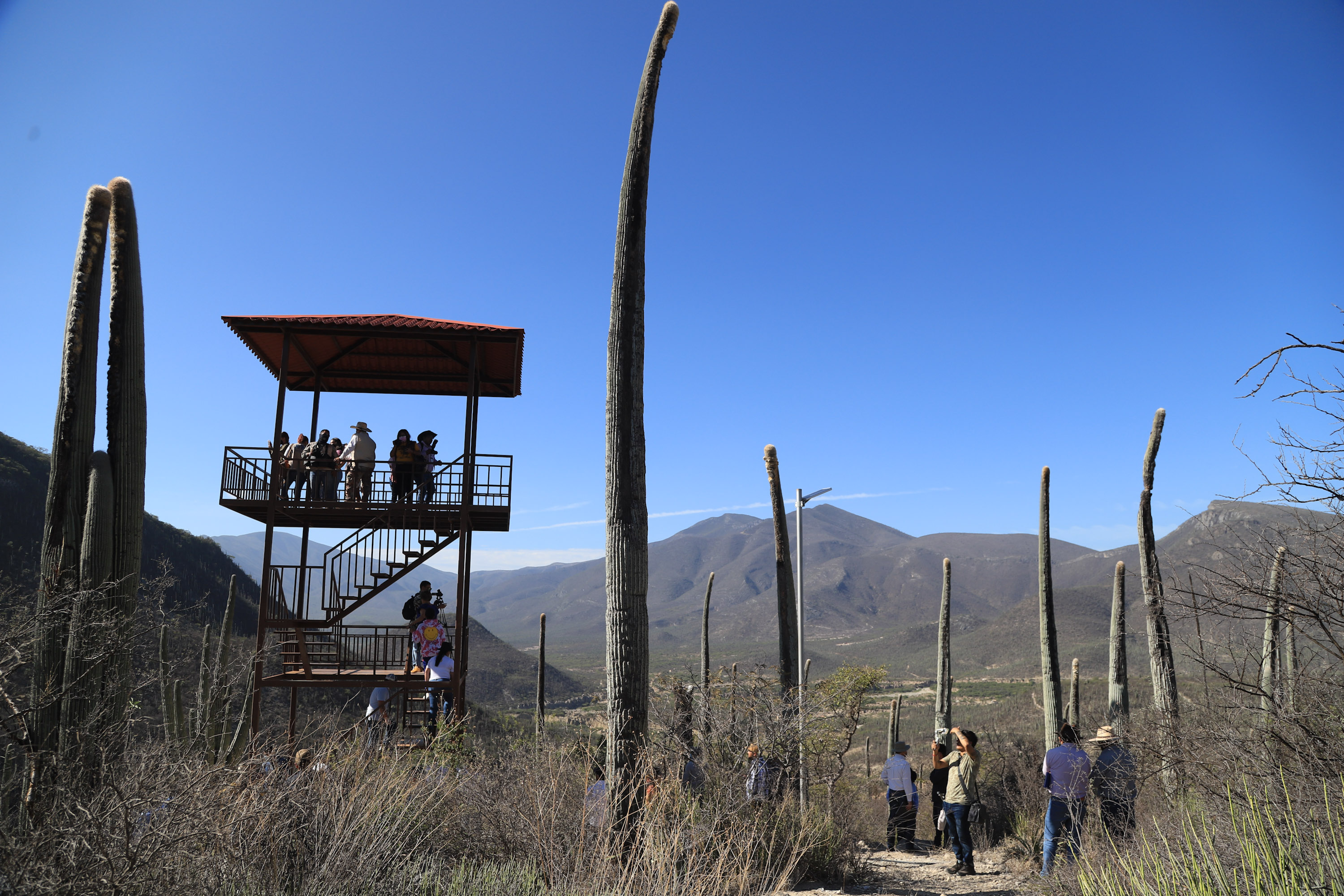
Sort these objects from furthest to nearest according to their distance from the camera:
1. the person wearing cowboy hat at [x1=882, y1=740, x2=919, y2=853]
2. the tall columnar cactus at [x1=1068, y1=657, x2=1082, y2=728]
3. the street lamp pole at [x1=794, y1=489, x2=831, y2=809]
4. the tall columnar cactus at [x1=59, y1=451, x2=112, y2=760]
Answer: the tall columnar cactus at [x1=1068, y1=657, x2=1082, y2=728] → the person wearing cowboy hat at [x1=882, y1=740, x2=919, y2=853] → the street lamp pole at [x1=794, y1=489, x2=831, y2=809] → the tall columnar cactus at [x1=59, y1=451, x2=112, y2=760]

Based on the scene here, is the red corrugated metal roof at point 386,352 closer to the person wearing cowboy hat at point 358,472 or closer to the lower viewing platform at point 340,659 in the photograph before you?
the person wearing cowboy hat at point 358,472

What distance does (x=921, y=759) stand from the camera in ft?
109

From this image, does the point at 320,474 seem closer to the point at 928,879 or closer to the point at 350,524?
A: the point at 350,524

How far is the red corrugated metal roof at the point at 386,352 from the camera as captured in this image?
14156mm

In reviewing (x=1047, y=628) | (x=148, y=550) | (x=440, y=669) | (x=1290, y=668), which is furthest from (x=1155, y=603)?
(x=148, y=550)

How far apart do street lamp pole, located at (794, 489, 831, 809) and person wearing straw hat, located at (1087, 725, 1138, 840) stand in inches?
120

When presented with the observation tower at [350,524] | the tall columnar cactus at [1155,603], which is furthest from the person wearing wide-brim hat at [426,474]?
the tall columnar cactus at [1155,603]

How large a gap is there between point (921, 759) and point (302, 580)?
27.4 metres

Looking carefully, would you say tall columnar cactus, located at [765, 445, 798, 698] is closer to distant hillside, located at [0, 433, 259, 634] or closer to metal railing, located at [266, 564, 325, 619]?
metal railing, located at [266, 564, 325, 619]

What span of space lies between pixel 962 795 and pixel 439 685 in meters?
8.34

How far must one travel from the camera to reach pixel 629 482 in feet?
26.1

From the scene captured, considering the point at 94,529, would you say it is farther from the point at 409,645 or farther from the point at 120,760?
the point at 409,645

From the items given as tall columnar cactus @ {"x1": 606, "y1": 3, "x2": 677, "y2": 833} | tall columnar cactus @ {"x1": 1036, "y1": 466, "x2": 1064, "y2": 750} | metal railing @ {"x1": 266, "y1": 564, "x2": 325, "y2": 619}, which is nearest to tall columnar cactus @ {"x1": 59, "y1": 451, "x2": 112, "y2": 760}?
tall columnar cactus @ {"x1": 606, "y1": 3, "x2": 677, "y2": 833}

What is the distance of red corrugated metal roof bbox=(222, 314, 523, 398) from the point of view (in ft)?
46.4
